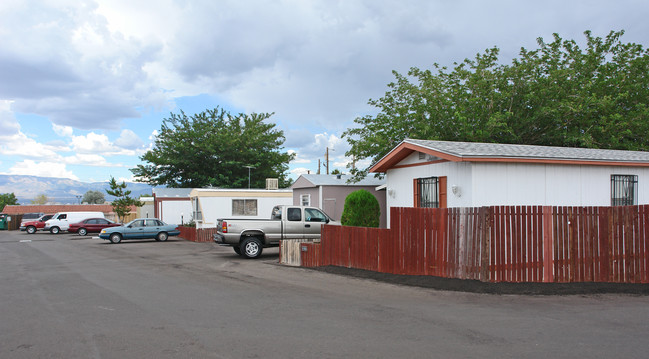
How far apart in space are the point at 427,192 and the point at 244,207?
15.8 meters

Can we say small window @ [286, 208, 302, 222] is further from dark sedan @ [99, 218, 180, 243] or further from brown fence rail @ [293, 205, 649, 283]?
dark sedan @ [99, 218, 180, 243]

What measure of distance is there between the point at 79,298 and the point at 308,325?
4.80 metres

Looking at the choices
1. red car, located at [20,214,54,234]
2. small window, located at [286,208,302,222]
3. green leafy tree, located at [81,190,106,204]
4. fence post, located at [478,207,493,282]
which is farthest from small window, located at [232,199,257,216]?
green leafy tree, located at [81,190,106,204]

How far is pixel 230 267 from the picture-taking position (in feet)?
44.2

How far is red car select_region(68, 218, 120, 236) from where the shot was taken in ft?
111

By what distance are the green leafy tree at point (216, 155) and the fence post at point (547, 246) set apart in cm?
3624

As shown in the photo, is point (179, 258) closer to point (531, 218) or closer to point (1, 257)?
point (1, 257)

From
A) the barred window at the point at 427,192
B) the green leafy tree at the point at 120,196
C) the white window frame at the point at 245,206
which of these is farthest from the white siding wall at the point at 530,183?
the green leafy tree at the point at 120,196

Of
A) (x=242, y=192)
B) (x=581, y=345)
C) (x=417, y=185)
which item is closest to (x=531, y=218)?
(x=581, y=345)

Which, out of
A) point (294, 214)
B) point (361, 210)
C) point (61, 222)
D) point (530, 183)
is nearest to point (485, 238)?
point (530, 183)

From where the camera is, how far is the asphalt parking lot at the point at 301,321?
542cm

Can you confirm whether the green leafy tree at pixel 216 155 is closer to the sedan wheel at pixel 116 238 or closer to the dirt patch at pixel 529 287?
the sedan wheel at pixel 116 238

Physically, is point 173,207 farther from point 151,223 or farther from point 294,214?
point 294,214

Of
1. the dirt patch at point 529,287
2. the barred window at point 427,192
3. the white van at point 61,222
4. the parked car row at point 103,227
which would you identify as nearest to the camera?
the dirt patch at point 529,287
